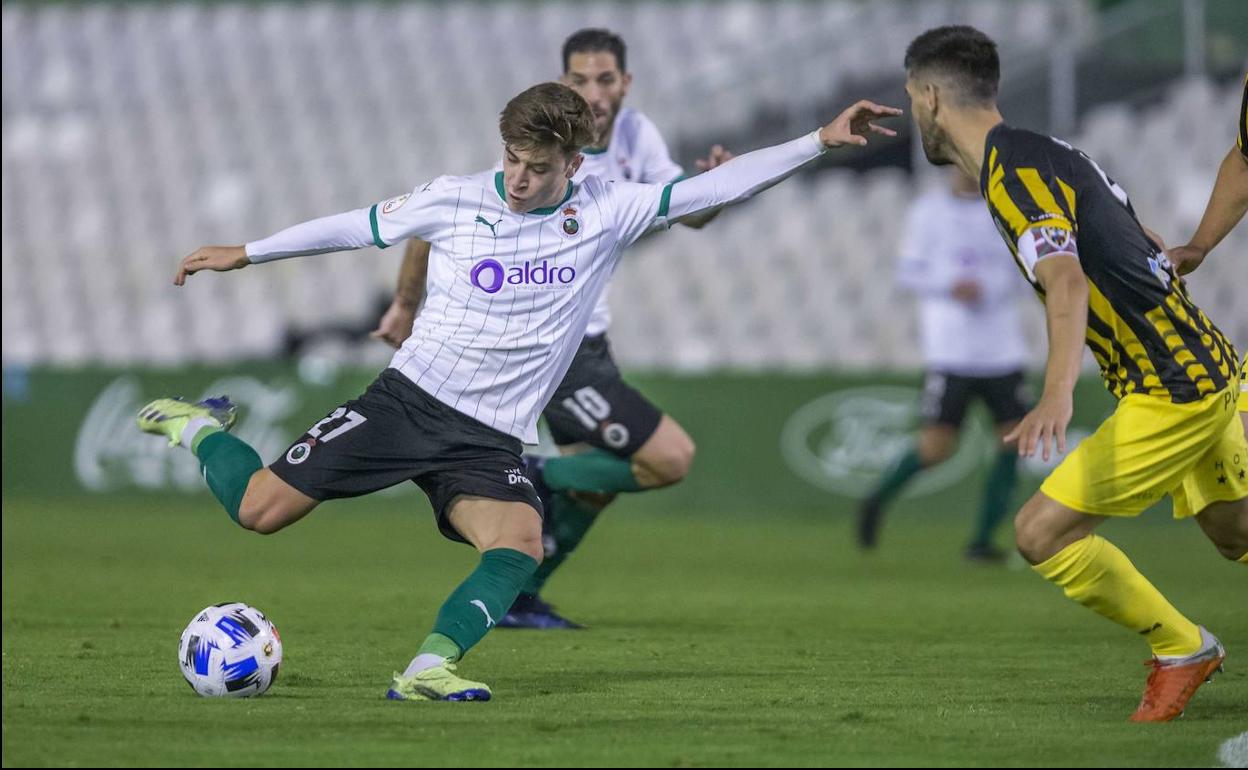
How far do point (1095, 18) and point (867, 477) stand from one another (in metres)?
5.19

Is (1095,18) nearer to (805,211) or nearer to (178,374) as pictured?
(805,211)

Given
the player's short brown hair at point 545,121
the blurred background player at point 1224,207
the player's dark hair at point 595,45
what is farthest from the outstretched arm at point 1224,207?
the player's dark hair at point 595,45

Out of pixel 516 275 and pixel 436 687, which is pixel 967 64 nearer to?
pixel 516 275

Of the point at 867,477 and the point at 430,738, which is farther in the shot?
the point at 867,477

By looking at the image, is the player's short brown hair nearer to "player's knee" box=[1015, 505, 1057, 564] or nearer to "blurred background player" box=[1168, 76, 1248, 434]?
"player's knee" box=[1015, 505, 1057, 564]

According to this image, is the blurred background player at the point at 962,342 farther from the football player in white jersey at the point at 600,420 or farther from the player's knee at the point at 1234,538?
the player's knee at the point at 1234,538

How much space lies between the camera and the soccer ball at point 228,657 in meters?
4.69

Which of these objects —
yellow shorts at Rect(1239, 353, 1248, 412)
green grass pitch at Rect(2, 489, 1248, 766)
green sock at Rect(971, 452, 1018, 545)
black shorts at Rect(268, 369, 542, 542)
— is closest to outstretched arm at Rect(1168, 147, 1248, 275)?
yellow shorts at Rect(1239, 353, 1248, 412)

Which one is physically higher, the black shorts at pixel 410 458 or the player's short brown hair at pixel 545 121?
the player's short brown hair at pixel 545 121

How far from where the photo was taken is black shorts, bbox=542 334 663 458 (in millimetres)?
6730

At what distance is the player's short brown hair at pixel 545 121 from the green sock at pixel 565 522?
7.22ft

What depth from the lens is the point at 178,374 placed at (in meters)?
13.0

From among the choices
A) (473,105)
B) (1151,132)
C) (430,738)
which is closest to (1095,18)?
(1151,132)

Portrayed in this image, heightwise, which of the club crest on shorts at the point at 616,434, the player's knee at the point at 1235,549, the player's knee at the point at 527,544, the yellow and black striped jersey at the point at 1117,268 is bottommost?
the player's knee at the point at 1235,549
